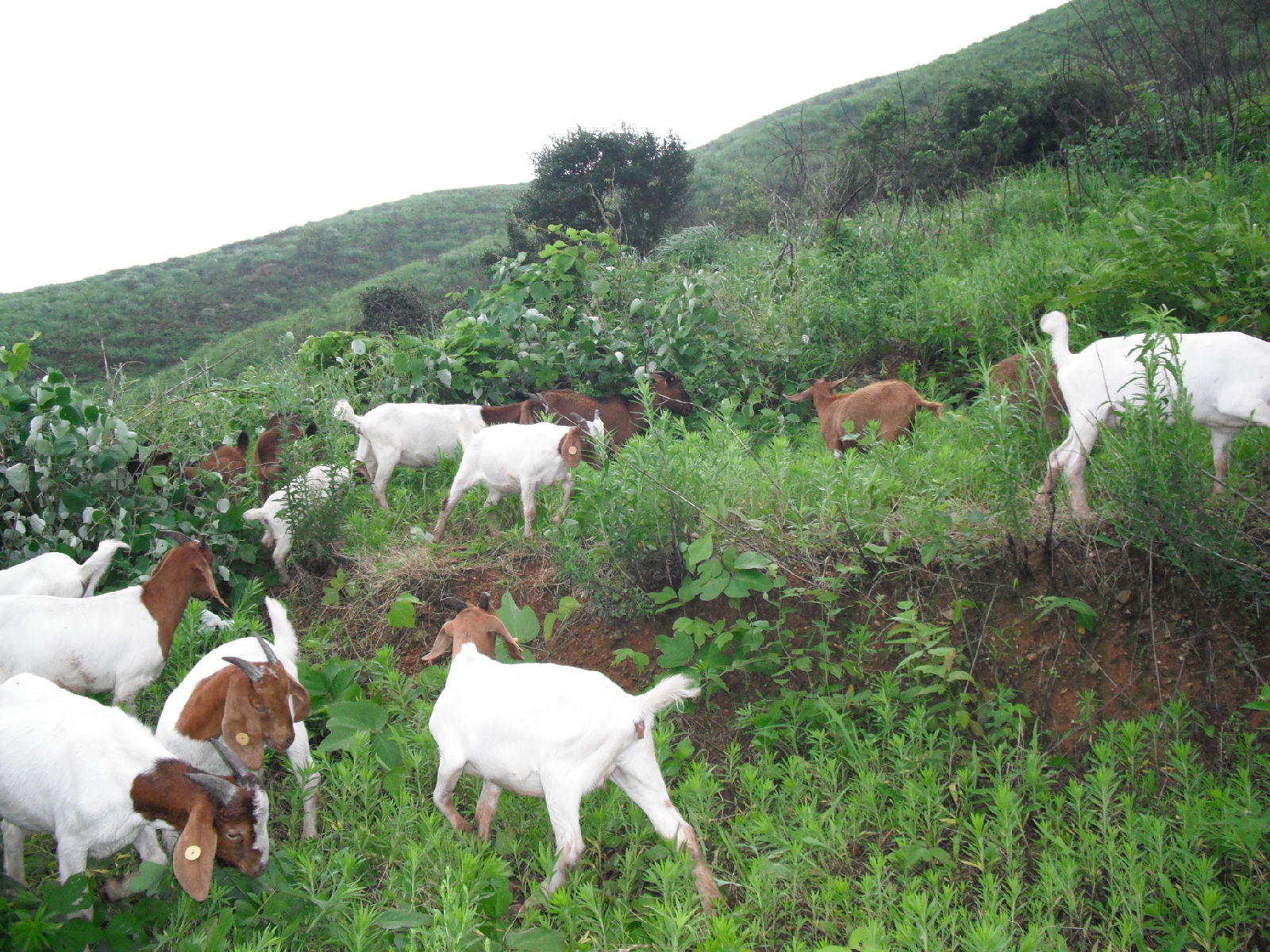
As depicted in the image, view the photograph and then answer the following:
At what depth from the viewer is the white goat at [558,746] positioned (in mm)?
3084

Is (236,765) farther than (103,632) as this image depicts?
No

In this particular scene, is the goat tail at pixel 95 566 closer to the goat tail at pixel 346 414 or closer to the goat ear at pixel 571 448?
the goat tail at pixel 346 414

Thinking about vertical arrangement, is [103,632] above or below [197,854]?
above

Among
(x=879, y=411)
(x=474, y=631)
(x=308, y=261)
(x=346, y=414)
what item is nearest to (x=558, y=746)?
(x=474, y=631)

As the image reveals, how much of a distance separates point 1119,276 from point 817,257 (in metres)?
3.73

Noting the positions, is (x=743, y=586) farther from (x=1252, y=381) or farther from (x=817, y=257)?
(x=817, y=257)

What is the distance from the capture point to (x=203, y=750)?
3.69 meters

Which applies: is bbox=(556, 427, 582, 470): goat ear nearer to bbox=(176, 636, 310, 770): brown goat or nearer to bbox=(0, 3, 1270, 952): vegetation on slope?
bbox=(0, 3, 1270, 952): vegetation on slope

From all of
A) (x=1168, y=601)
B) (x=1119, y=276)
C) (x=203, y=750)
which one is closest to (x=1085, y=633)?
(x=1168, y=601)

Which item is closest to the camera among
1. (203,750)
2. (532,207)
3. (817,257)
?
(203,750)

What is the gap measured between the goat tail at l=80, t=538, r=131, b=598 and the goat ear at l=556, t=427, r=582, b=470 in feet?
8.39

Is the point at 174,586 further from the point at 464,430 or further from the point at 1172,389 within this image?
the point at 1172,389

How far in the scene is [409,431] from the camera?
6473 mm

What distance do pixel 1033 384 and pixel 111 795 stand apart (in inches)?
181
